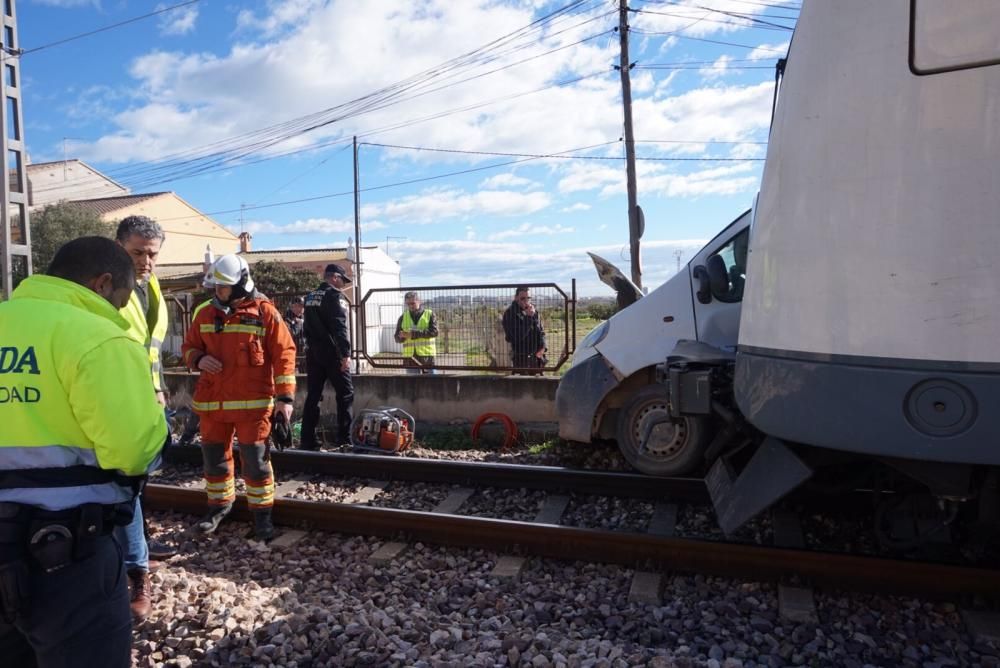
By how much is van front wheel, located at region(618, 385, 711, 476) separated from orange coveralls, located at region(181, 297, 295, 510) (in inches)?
110

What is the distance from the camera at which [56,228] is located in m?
36.7

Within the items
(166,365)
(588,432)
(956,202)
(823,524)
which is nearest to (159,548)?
(588,432)

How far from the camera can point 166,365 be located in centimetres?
1348

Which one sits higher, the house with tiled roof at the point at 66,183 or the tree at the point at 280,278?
the house with tiled roof at the point at 66,183

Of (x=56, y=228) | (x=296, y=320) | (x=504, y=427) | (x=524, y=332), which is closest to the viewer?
(x=504, y=427)

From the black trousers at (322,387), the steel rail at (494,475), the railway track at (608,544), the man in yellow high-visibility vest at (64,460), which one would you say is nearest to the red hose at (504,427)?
the black trousers at (322,387)

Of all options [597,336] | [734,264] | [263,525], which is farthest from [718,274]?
[263,525]

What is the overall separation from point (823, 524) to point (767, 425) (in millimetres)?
2432

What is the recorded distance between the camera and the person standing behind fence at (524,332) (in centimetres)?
1041

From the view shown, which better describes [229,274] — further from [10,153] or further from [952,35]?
[10,153]

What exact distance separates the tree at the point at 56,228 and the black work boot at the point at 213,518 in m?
35.8

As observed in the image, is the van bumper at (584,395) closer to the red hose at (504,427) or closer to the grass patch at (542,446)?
the grass patch at (542,446)

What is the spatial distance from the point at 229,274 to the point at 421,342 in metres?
6.01

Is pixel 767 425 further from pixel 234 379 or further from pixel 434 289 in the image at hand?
pixel 434 289
